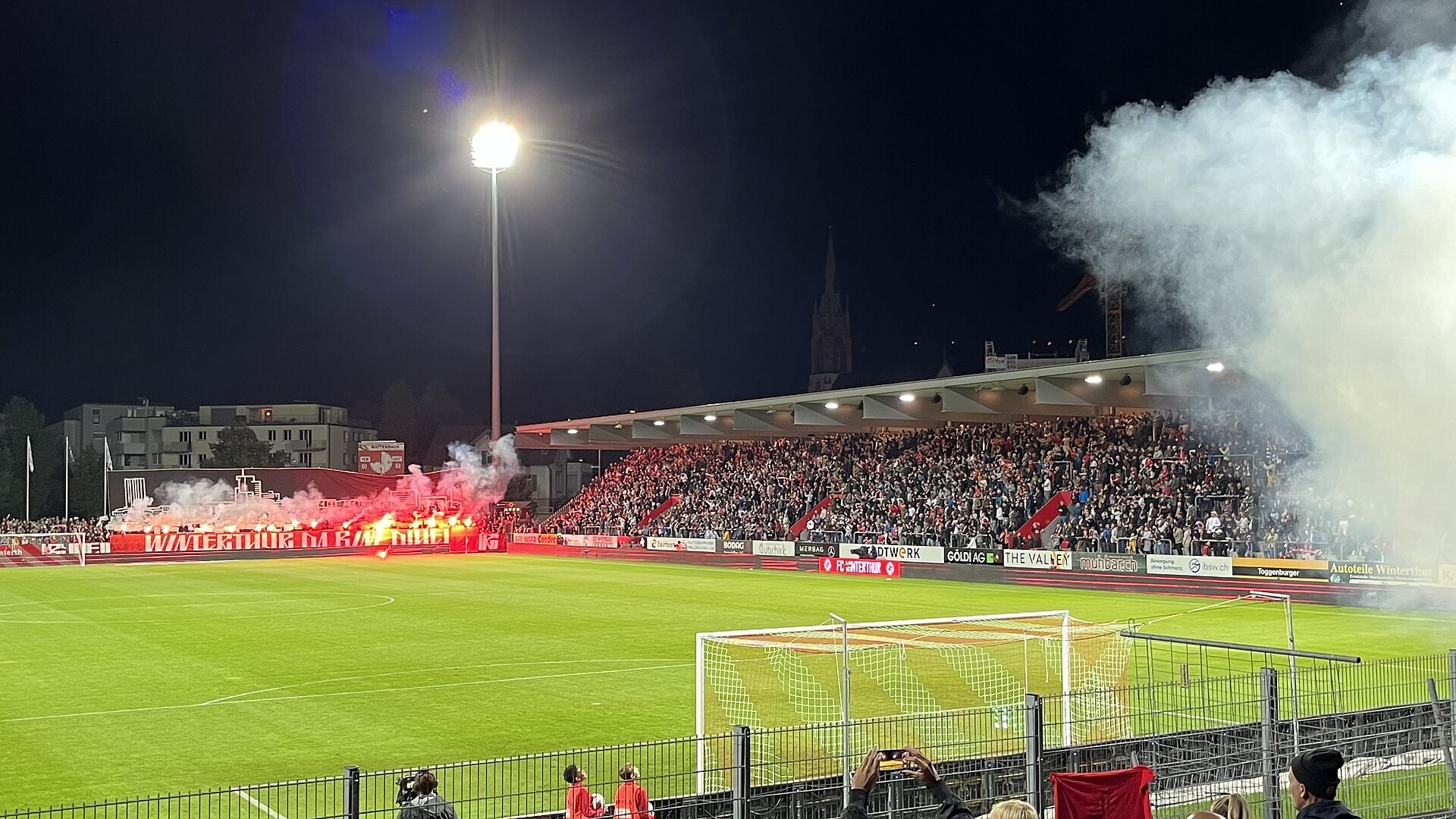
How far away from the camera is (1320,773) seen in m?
5.01

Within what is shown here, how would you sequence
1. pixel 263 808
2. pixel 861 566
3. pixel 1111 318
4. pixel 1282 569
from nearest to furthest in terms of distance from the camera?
1. pixel 263 808
2. pixel 1282 569
3. pixel 861 566
4. pixel 1111 318

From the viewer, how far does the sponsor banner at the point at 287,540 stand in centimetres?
5566

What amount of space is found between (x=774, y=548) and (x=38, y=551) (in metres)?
30.5

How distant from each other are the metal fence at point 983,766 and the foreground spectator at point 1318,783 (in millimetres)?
3551

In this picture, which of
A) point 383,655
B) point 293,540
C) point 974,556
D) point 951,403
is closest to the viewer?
point 383,655

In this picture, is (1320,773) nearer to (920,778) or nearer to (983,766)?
(920,778)

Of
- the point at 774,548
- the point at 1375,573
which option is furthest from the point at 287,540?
the point at 1375,573

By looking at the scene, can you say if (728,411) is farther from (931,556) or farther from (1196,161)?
(1196,161)

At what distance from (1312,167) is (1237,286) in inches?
148

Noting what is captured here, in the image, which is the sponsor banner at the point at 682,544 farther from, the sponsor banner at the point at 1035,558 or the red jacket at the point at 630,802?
the red jacket at the point at 630,802

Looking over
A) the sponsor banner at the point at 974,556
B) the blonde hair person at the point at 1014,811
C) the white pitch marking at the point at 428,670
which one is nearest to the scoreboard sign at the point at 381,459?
the sponsor banner at the point at 974,556

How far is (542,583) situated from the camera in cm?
3900

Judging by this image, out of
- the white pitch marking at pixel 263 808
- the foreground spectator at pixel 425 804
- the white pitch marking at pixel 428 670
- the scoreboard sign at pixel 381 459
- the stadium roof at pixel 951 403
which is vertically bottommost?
the white pitch marking at pixel 428 670

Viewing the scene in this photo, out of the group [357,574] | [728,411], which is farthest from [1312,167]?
[728,411]
